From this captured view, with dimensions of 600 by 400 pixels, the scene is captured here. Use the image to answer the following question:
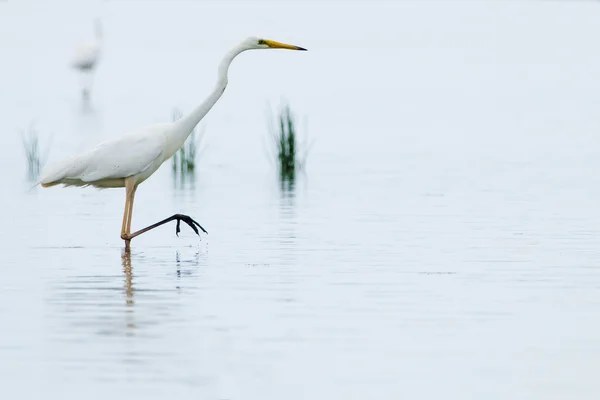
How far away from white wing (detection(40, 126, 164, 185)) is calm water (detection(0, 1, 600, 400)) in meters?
0.60

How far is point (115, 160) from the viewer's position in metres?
13.9

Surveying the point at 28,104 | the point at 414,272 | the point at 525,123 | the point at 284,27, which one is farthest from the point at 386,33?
the point at 414,272

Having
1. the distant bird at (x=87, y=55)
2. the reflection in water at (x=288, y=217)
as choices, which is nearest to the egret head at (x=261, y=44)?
the reflection in water at (x=288, y=217)

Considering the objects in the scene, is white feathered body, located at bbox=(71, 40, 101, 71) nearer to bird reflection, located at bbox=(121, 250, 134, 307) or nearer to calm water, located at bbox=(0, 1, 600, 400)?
calm water, located at bbox=(0, 1, 600, 400)

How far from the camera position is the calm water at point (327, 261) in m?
8.65

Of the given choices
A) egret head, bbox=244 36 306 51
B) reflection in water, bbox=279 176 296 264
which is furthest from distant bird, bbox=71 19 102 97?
egret head, bbox=244 36 306 51

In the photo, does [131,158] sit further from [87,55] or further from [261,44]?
[87,55]

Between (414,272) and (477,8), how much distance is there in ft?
246

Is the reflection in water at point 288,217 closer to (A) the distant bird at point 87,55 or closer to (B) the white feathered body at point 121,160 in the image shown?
(B) the white feathered body at point 121,160

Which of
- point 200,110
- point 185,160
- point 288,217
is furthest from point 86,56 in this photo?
point 200,110

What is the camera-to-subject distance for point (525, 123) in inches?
1192

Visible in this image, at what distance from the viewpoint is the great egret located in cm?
1382

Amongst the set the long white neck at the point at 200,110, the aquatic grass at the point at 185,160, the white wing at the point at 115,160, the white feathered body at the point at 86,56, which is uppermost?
the long white neck at the point at 200,110

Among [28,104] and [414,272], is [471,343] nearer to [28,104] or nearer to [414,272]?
[414,272]
